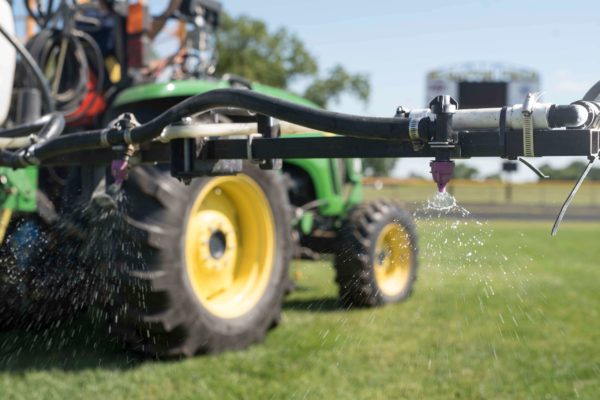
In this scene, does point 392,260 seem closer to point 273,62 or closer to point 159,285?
point 159,285

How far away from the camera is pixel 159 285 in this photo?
354cm

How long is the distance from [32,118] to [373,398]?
204cm

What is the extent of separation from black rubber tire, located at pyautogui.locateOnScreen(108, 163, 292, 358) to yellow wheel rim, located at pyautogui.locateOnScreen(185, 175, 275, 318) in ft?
0.41

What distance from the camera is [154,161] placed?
258 centimetres

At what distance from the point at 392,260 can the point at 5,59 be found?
3.68m

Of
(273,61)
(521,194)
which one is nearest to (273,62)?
(273,61)

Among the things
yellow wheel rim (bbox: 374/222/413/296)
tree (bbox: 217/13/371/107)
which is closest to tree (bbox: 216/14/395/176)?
tree (bbox: 217/13/371/107)

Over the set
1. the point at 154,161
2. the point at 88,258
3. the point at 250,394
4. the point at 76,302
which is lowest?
the point at 250,394

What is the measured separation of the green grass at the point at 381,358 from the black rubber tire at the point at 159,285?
0.12m

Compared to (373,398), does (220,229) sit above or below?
above

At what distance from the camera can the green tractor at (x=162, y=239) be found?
354 centimetres

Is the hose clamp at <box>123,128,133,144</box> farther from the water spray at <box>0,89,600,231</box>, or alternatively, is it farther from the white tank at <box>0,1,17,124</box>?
the white tank at <box>0,1,17,124</box>

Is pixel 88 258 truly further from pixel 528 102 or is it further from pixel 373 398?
pixel 528 102

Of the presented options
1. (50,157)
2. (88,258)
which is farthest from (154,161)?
(88,258)
